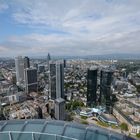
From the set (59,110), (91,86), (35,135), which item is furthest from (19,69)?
(35,135)

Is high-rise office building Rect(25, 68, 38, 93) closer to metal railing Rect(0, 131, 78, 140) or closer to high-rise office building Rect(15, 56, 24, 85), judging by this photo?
high-rise office building Rect(15, 56, 24, 85)

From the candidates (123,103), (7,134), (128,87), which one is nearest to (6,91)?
(123,103)

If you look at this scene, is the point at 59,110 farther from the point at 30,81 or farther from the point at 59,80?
the point at 30,81

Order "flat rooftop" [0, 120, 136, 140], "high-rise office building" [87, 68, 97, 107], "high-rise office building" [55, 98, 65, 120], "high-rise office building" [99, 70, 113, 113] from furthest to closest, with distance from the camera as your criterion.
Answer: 1. "high-rise office building" [87, 68, 97, 107]
2. "high-rise office building" [99, 70, 113, 113]
3. "high-rise office building" [55, 98, 65, 120]
4. "flat rooftop" [0, 120, 136, 140]

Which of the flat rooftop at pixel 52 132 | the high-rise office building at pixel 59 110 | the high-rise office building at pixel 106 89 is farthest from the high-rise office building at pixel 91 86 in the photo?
the flat rooftop at pixel 52 132

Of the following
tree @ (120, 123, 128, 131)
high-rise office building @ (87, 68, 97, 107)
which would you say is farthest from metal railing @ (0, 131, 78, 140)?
high-rise office building @ (87, 68, 97, 107)

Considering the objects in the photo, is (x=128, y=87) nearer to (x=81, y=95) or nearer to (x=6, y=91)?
(x=81, y=95)
